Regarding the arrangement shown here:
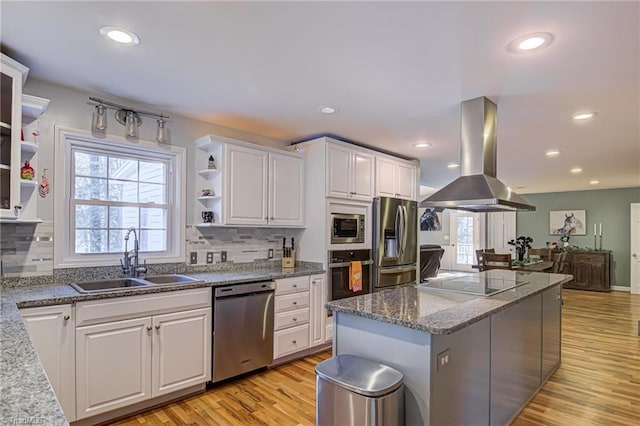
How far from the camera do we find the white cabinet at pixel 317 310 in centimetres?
380

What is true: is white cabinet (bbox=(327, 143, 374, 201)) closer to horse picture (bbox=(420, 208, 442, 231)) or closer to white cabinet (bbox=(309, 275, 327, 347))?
white cabinet (bbox=(309, 275, 327, 347))

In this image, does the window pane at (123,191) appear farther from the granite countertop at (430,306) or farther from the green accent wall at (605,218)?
the green accent wall at (605,218)

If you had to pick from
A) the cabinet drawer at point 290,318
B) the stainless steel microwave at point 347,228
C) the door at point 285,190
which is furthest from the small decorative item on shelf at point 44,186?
the stainless steel microwave at point 347,228

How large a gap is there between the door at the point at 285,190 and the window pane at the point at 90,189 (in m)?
1.49

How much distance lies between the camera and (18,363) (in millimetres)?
1194

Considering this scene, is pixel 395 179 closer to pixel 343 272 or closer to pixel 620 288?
pixel 343 272

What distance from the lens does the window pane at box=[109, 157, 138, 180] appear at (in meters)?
3.13

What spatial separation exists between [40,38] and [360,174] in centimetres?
308

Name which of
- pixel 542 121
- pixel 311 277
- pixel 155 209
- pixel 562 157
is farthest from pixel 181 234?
pixel 562 157

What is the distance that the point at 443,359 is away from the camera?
1.86 meters

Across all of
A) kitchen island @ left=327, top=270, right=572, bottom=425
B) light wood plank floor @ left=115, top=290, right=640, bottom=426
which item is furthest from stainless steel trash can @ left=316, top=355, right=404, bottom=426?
light wood plank floor @ left=115, top=290, right=640, bottom=426

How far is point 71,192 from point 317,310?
248 centimetres

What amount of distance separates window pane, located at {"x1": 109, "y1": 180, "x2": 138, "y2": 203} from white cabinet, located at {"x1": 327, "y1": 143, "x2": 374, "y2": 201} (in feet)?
6.16

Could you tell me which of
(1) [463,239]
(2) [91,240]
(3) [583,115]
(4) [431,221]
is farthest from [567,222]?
(2) [91,240]
